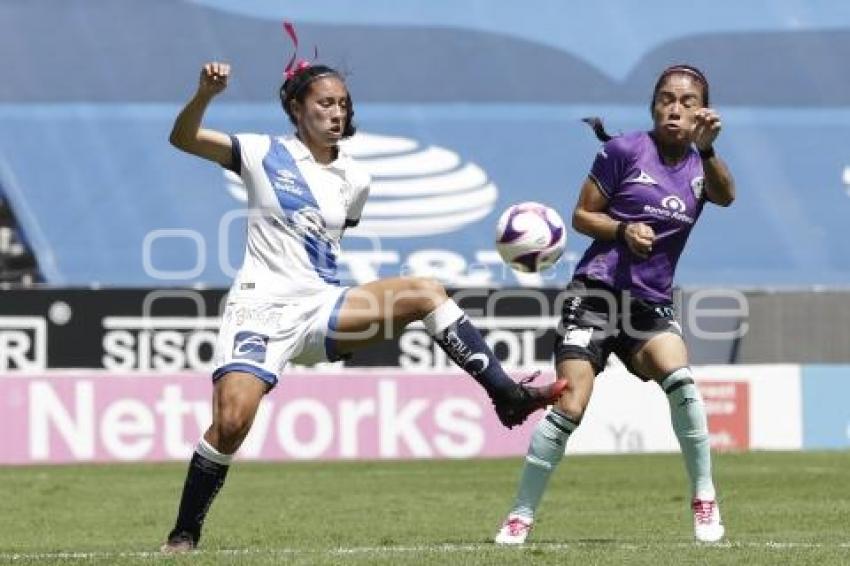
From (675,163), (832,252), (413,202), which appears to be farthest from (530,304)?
(675,163)

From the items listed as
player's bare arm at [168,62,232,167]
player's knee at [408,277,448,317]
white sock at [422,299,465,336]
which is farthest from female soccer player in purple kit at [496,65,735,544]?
player's bare arm at [168,62,232,167]

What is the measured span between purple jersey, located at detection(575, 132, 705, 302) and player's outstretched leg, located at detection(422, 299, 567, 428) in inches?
33.3

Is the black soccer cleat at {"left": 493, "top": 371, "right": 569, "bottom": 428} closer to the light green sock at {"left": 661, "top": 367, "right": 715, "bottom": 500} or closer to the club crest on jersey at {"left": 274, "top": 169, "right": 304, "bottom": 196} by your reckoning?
the light green sock at {"left": 661, "top": 367, "right": 715, "bottom": 500}

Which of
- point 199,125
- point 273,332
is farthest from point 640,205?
point 199,125

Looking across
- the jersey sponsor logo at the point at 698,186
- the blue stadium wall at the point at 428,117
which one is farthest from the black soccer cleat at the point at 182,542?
the blue stadium wall at the point at 428,117

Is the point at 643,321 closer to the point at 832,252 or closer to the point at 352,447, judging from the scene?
the point at 352,447

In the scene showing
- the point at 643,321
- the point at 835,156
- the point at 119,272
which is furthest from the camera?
the point at 835,156

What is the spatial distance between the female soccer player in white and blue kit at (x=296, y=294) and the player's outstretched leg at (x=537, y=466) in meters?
0.44

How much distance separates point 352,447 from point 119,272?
244 inches

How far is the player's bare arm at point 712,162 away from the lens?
8.38m

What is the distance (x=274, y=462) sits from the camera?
19.2 m

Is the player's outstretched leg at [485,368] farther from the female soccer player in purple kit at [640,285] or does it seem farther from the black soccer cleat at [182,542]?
the black soccer cleat at [182,542]

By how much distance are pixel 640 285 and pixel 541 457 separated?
3.09 ft

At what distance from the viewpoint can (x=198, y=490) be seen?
322 inches
